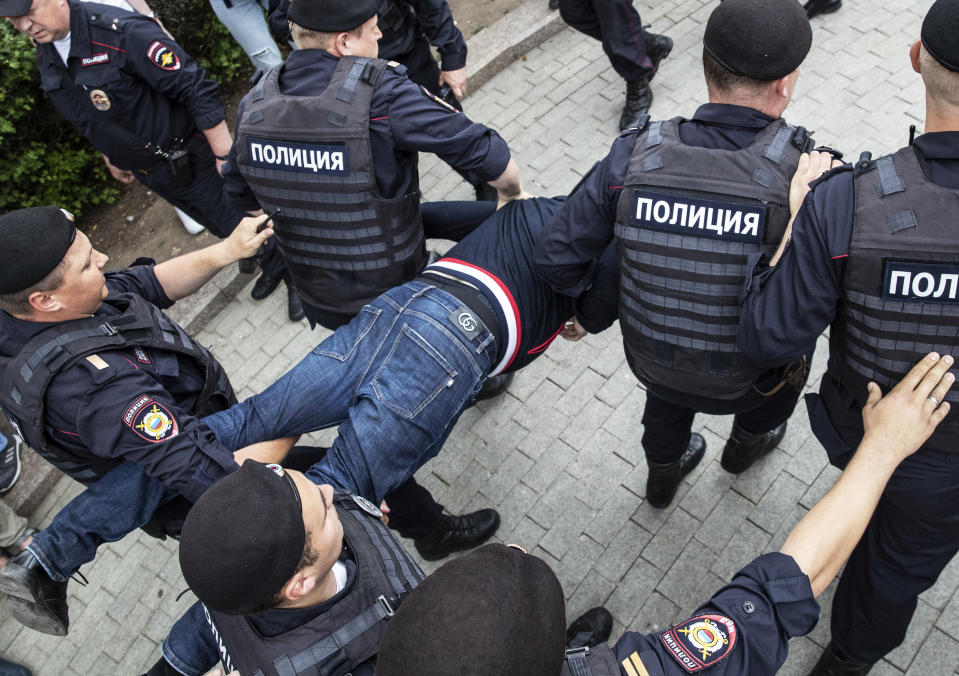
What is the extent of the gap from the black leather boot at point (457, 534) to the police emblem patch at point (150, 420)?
135 cm

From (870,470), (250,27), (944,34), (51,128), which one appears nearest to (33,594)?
(870,470)

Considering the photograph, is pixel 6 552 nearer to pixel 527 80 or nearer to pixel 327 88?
pixel 327 88

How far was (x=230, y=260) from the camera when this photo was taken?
114 inches

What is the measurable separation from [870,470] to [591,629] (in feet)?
5.14

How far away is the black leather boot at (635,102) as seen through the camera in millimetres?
4891

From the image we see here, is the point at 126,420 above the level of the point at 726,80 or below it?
below

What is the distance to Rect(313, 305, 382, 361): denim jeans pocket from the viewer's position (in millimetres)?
2664

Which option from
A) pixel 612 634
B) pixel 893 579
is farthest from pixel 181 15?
pixel 893 579

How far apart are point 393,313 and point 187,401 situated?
2.67ft

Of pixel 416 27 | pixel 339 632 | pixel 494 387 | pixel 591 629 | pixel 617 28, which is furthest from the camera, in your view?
pixel 617 28

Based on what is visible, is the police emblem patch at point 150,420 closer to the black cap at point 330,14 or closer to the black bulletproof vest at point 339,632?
the black bulletproof vest at point 339,632

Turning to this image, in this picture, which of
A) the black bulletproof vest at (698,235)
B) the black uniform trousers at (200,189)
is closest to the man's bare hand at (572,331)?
the black bulletproof vest at (698,235)

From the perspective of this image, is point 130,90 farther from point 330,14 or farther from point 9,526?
point 9,526

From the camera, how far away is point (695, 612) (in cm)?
189
